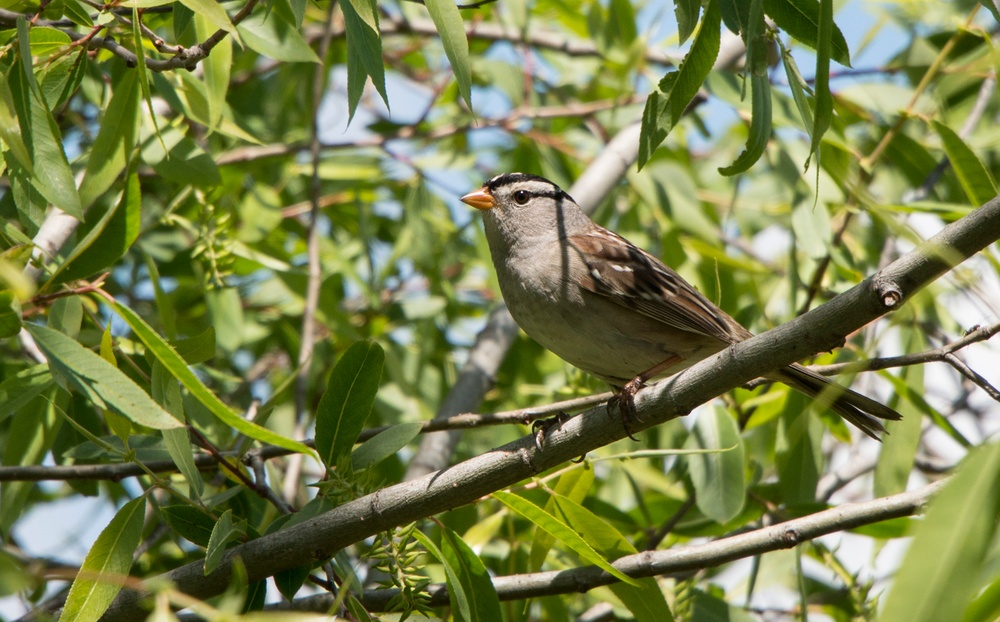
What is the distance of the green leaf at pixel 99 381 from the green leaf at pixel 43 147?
0.30 m

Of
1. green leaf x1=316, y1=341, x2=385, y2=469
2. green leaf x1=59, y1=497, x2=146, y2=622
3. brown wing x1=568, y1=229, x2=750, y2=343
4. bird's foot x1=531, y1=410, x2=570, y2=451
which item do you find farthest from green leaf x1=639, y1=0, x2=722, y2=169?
brown wing x1=568, y1=229, x2=750, y2=343

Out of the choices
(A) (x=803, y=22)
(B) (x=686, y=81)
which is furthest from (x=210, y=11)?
(A) (x=803, y=22)

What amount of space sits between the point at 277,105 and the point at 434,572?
7.58ft

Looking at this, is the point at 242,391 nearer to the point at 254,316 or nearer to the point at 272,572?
the point at 254,316

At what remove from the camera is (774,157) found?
357 cm

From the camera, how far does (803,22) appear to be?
6.01 feet

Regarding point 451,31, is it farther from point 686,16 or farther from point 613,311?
point 613,311

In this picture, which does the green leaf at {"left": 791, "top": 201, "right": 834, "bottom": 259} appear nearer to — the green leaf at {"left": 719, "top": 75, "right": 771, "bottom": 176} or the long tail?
the long tail

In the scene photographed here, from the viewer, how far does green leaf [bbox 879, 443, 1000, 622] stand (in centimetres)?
94

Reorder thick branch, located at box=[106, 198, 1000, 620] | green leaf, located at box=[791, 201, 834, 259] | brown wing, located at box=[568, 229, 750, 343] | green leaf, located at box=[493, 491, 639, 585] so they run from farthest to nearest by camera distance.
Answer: brown wing, located at box=[568, 229, 750, 343] < green leaf, located at box=[791, 201, 834, 259] < green leaf, located at box=[493, 491, 639, 585] < thick branch, located at box=[106, 198, 1000, 620]

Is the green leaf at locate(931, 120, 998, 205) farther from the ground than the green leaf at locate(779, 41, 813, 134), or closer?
farther from the ground

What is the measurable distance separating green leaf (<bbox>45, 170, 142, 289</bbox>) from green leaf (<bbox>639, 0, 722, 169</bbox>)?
1145 mm

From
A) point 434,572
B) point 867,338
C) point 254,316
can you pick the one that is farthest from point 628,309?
point 254,316

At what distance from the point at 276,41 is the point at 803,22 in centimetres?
138
